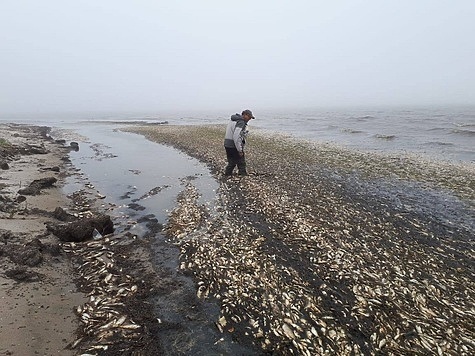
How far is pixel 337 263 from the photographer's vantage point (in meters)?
9.21

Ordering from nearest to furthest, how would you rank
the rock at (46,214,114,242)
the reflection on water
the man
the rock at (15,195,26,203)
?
the rock at (46,214,114,242) → the rock at (15,195,26,203) → the reflection on water → the man

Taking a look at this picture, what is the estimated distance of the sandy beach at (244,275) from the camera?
20.8ft

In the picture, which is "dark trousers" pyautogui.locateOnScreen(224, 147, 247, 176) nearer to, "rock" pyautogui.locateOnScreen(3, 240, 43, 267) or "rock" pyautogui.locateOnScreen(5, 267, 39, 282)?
"rock" pyautogui.locateOnScreen(3, 240, 43, 267)

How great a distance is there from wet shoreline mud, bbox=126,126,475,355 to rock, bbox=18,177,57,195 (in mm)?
7754

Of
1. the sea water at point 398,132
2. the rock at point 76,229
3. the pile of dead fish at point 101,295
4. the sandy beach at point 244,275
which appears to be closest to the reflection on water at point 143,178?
the sandy beach at point 244,275

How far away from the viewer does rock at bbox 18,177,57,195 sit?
15.4 metres

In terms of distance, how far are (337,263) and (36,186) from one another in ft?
51.9

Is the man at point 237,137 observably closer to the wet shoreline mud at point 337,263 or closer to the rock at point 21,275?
the wet shoreline mud at point 337,263

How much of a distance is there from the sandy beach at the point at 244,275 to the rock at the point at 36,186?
37 cm

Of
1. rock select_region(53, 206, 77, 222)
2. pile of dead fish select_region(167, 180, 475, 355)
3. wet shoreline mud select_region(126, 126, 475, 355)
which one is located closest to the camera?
pile of dead fish select_region(167, 180, 475, 355)

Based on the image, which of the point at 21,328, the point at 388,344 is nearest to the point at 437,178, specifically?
the point at 388,344

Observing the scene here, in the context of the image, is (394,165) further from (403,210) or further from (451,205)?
(403,210)

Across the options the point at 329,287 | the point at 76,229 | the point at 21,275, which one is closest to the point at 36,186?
the point at 76,229

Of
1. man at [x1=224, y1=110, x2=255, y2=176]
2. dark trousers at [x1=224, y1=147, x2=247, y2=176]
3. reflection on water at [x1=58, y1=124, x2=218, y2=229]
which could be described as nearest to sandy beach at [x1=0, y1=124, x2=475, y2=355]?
reflection on water at [x1=58, y1=124, x2=218, y2=229]
